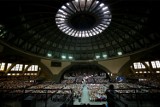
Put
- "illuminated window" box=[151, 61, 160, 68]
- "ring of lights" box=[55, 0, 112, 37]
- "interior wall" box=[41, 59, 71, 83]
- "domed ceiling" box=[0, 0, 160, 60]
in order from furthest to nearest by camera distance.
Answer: "illuminated window" box=[151, 61, 160, 68], "interior wall" box=[41, 59, 71, 83], "ring of lights" box=[55, 0, 112, 37], "domed ceiling" box=[0, 0, 160, 60]

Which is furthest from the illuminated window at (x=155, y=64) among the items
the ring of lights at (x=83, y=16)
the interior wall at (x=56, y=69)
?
the interior wall at (x=56, y=69)

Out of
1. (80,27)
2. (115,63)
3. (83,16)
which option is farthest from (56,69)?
(83,16)

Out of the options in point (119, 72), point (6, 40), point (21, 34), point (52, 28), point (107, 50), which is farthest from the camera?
point (107, 50)

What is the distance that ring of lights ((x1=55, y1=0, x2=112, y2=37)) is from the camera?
23219mm

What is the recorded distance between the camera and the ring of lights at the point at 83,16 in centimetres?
2322

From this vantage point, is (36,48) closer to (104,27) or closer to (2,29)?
(2,29)

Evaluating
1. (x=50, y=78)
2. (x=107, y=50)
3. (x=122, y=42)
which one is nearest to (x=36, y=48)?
(x=50, y=78)

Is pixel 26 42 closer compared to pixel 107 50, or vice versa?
pixel 26 42

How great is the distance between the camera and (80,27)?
102 feet

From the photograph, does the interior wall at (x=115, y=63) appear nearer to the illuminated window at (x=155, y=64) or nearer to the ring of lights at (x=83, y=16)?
the ring of lights at (x=83, y=16)

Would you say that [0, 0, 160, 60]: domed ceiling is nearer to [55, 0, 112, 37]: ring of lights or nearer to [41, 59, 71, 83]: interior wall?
[55, 0, 112, 37]: ring of lights

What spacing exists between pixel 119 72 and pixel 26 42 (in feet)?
104

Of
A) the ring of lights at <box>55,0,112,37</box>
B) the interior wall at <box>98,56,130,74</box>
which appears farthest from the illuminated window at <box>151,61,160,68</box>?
the ring of lights at <box>55,0,112,37</box>

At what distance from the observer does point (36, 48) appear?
36375 mm
